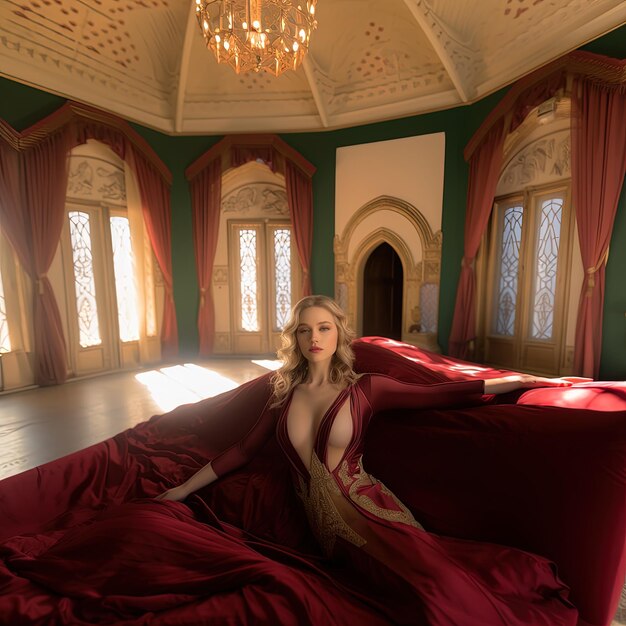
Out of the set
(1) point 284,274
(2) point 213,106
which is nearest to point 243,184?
(2) point 213,106

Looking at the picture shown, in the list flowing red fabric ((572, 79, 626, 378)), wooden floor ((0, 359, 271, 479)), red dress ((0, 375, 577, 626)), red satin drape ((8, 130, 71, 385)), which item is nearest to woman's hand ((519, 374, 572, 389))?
red dress ((0, 375, 577, 626))

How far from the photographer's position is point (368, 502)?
1497 millimetres

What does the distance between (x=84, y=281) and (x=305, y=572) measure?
6.47 meters

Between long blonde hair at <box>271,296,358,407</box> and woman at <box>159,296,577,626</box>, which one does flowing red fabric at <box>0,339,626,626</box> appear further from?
long blonde hair at <box>271,296,358,407</box>

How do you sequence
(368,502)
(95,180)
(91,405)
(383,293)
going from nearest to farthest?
(368,502) → (91,405) → (95,180) → (383,293)

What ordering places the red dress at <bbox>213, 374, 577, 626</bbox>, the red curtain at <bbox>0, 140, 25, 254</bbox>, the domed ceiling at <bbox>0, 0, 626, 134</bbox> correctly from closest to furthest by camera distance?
the red dress at <bbox>213, 374, 577, 626</bbox> < the domed ceiling at <bbox>0, 0, 626, 134</bbox> < the red curtain at <bbox>0, 140, 25, 254</bbox>

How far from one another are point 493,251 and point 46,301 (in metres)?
6.90

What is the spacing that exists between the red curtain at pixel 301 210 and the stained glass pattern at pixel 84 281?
3550mm

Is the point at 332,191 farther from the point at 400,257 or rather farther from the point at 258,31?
the point at 258,31

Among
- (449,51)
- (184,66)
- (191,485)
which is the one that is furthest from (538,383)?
(184,66)

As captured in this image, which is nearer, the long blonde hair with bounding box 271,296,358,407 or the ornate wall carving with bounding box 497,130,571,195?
the long blonde hair with bounding box 271,296,358,407

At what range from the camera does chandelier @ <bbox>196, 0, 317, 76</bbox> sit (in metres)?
3.47

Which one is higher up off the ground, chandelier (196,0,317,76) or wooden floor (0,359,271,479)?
chandelier (196,0,317,76)

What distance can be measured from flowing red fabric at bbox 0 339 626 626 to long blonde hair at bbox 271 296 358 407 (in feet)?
1.36
